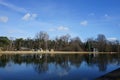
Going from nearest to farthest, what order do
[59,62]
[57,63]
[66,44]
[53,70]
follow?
[53,70]
[57,63]
[59,62]
[66,44]

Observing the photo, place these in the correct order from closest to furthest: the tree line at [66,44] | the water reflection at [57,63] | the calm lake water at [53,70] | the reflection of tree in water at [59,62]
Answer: the calm lake water at [53,70] → the water reflection at [57,63] → the reflection of tree in water at [59,62] → the tree line at [66,44]

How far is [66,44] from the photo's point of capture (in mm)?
135625

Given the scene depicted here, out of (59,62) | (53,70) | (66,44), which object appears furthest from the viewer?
(66,44)

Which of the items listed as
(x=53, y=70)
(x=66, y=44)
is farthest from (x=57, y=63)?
(x=66, y=44)

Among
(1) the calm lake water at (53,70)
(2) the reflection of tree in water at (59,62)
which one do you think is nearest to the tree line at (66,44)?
(2) the reflection of tree in water at (59,62)

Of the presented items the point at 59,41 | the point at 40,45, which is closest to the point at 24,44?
the point at 40,45

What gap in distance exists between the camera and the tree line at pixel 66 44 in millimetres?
124625

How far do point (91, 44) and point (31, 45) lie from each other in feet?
129

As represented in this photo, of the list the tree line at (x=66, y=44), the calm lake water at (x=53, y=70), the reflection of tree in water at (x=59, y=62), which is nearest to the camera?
the calm lake water at (x=53, y=70)

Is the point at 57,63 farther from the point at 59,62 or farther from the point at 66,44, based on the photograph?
the point at 66,44

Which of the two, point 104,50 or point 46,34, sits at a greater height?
point 46,34

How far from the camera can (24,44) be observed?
427 ft

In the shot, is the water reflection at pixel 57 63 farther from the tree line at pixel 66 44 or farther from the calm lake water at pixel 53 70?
the tree line at pixel 66 44

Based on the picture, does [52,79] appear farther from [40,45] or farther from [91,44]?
[91,44]
